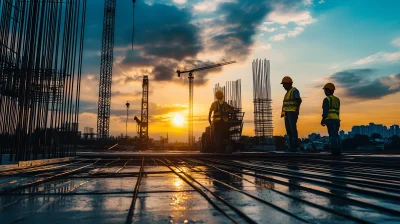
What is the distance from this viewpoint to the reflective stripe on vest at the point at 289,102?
1278cm

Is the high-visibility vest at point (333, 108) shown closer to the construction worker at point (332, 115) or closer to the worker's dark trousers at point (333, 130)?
the construction worker at point (332, 115)

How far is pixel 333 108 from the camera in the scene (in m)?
11.8

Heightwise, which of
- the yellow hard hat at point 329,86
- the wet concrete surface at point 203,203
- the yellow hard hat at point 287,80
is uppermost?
the yellow hard hat at point 287,80

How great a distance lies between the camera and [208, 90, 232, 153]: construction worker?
15.7 meters

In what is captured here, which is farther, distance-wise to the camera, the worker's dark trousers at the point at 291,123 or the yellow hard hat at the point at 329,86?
the worker's dark trousers at the point at 291,123

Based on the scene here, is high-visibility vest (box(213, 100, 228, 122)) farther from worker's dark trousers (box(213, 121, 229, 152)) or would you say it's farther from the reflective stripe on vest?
the reflective stripe on vest

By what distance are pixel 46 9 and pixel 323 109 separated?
9.64m

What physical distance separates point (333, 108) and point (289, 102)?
167 cm

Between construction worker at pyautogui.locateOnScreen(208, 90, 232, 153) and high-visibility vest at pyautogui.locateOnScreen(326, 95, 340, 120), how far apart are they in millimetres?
5121

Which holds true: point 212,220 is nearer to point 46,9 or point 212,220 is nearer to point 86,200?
point 86,200

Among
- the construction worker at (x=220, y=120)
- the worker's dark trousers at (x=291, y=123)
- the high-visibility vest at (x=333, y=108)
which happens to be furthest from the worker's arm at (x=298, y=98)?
the construction worker at (x=220, y=120)

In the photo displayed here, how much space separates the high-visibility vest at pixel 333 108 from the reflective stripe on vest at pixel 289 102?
137 cm

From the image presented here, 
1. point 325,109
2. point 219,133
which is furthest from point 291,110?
point 219,133

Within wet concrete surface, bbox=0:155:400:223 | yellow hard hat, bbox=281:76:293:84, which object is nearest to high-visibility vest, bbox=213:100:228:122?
yellow hard hat, bbox=281:76:293:84
